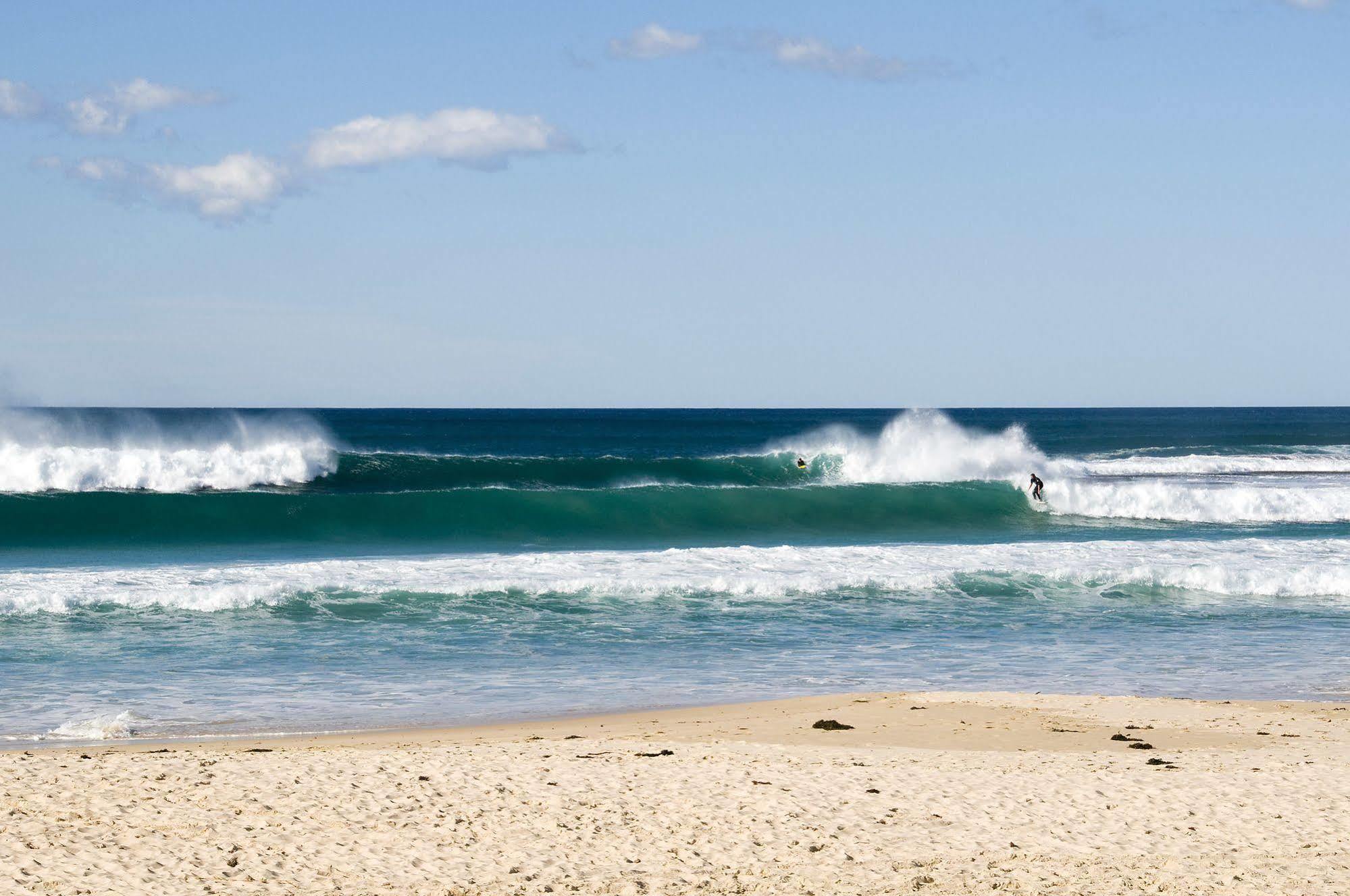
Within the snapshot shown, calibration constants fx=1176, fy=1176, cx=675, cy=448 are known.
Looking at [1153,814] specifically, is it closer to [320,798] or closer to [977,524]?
[320,798]

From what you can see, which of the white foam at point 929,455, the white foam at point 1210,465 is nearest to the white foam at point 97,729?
the white foam at point 929,455

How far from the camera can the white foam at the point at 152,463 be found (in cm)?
2733

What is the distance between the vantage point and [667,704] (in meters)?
9.59

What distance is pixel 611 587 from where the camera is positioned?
15062 millimetres

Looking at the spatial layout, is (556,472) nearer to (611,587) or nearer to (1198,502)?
(1198,502)

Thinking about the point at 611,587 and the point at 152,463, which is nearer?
the point at 611,587

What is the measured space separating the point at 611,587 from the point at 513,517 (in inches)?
406

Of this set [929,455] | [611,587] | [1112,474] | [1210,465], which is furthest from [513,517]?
[1210,465]

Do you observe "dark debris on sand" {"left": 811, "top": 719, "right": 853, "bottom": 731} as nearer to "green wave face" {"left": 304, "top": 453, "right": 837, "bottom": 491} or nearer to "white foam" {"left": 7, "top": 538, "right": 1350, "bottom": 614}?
Answer: "white foam" {"left": 7, "top": 538, "right": 1350, "bottom": 614}

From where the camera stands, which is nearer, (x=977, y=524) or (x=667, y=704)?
(x=667, y=704)

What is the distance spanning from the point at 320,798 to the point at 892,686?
18.6ft

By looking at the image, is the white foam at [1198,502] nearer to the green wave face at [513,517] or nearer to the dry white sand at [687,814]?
the green wave face at [513,517]

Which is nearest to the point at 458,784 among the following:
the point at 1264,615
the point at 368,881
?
the point at 368,881

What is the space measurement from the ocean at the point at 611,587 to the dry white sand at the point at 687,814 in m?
1.91
